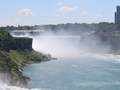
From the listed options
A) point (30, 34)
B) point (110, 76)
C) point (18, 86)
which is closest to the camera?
point (18, 86)

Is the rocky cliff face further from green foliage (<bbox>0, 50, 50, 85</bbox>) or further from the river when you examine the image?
the river

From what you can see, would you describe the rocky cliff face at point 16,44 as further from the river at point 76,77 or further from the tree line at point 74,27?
the tree line at point 74,27

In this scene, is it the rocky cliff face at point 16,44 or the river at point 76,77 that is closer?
the river at point 76,77

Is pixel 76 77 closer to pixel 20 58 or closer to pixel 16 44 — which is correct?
pixel 20 58

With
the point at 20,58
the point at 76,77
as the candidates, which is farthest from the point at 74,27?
the point at 76,77

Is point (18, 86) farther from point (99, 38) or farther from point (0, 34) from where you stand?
point (99, 38)

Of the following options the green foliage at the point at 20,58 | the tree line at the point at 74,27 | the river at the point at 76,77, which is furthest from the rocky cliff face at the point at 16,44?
the tree line at the point at 74,27

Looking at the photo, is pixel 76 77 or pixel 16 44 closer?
pixel 76 77

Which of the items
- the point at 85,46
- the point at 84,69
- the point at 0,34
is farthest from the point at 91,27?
the point at 84,69
